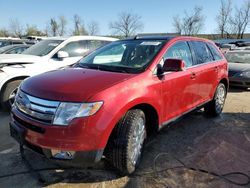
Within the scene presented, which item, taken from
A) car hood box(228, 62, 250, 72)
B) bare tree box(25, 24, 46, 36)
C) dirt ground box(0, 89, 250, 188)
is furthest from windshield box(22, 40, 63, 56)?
bare tree box(25, 24, 46, 36)

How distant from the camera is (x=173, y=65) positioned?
3600 millimetres

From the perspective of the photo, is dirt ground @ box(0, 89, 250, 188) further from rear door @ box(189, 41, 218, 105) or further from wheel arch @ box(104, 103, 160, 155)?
rear door @ box(189, 41, 218, 105)

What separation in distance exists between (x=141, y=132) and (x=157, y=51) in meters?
1.17

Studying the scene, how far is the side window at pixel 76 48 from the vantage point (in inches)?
275

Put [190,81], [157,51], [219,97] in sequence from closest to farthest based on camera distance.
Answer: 1. [157,51]
2. [190,81]
3. [219,97]

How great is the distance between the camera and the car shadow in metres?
3.31

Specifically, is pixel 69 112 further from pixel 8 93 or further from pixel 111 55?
pixel 8 93

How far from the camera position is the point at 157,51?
12.8 ft

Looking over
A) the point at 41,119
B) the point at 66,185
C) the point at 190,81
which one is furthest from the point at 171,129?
the point at 41,119

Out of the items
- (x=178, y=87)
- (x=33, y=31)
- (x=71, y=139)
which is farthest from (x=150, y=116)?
(x=33, y=31)

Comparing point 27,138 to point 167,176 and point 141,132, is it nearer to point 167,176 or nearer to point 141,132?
point 141,132

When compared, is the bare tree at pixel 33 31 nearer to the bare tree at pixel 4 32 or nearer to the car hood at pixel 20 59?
the bare tree at pixel 4 32

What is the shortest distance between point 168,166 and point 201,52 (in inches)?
92.2

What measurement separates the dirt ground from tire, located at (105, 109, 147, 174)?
0.22 meters
